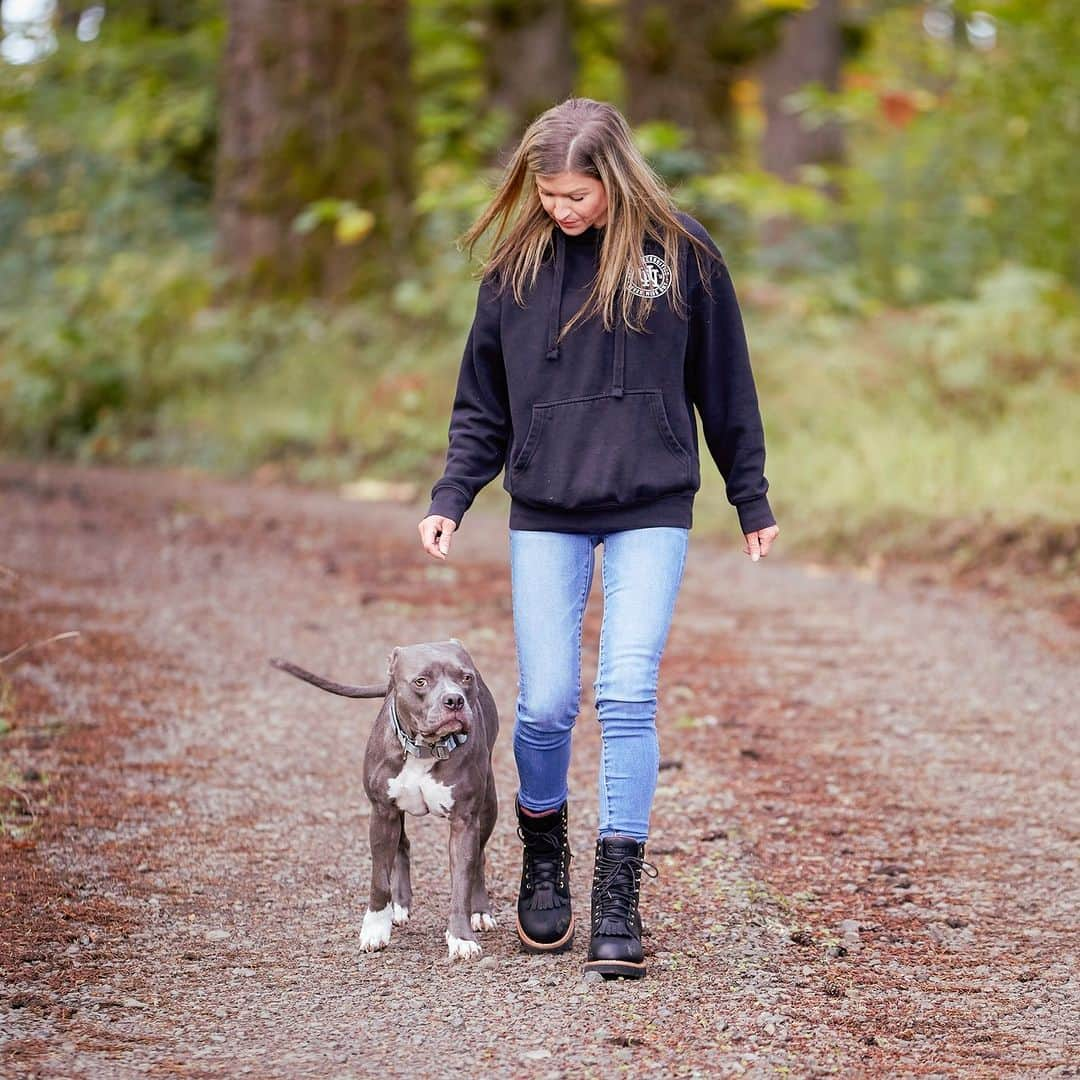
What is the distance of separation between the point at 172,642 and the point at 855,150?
90.8 ft

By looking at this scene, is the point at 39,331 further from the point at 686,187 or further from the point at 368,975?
the point at 368,975

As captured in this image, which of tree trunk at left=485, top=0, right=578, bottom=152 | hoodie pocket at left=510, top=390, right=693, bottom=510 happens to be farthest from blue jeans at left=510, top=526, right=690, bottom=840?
tree trunk at left=485, top=0, right=578, bottom=152

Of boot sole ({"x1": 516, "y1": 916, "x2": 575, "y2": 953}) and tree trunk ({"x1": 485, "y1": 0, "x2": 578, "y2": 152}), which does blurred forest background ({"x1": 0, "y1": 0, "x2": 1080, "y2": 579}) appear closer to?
tree trunk ({"x1": 485, "y1": 0, "x2": 578, "y2": 152})

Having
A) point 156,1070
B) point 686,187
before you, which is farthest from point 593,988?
point 686,187

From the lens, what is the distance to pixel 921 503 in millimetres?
9867

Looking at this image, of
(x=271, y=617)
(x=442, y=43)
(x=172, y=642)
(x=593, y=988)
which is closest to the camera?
(x=593, y=988)

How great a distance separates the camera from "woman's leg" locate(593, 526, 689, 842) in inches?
151

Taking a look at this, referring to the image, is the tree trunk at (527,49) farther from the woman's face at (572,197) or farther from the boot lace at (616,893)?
the boot lace at (616,893)

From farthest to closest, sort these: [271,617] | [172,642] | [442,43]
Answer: [442,43]
[271,617]
[172,642]

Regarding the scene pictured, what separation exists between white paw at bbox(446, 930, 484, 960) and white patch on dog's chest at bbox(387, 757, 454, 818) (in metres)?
0.32

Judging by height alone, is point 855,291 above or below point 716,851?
above

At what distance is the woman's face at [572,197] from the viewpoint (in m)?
3.81

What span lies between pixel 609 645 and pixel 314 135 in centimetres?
1211

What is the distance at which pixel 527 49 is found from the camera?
19.7m
